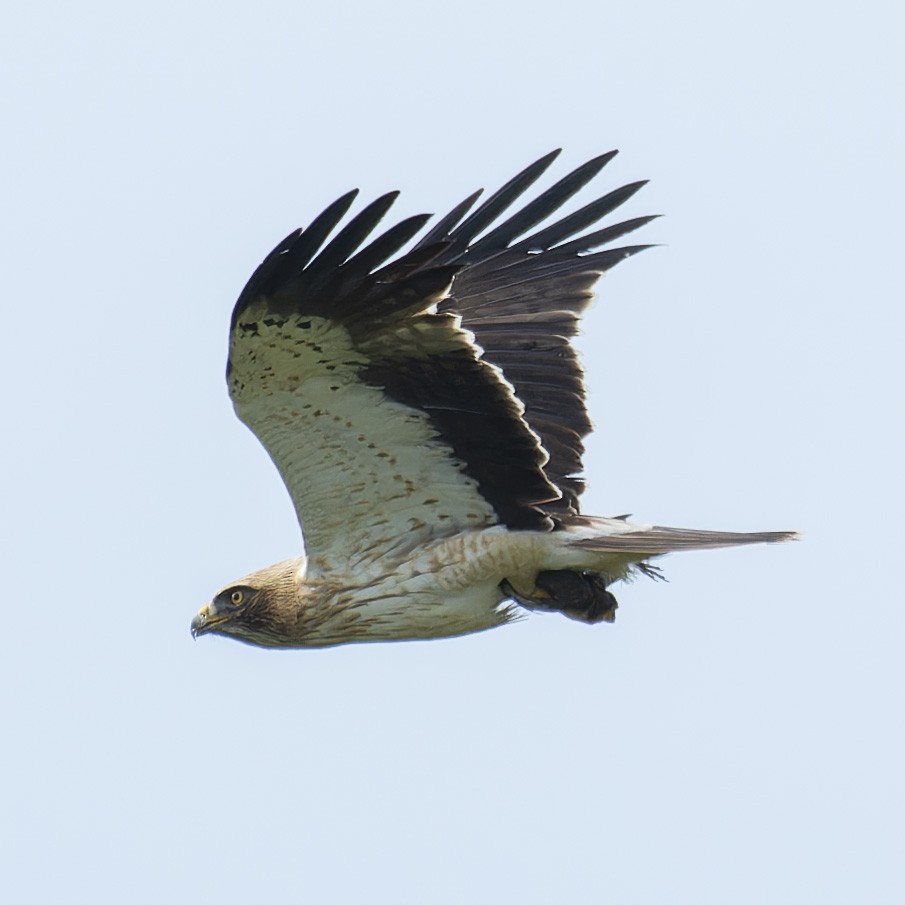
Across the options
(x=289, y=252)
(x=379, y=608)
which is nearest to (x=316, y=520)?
(x=379, y=608)

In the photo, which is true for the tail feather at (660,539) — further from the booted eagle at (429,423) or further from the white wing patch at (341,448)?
the white wing patch at (341,448)

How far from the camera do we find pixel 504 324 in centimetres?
1047

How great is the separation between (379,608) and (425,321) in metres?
1.77

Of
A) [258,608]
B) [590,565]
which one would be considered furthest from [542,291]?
[258,608]

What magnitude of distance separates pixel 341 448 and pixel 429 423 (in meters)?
0.44

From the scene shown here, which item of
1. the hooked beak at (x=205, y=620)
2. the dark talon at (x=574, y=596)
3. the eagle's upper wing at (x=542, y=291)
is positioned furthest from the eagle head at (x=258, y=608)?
the eagle's upper wing at (x=542, y=291)

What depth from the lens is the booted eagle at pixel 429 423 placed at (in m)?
8.18

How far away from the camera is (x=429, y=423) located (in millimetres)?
8812

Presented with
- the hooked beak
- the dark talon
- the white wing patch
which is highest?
the white wing patch

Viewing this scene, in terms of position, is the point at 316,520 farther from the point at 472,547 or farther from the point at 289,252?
the point at 289,252

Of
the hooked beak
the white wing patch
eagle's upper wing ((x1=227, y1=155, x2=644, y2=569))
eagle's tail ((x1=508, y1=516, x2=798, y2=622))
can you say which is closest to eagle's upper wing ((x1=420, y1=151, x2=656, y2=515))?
eagle's upper wing ((x1=227, y1=155, x2=644, y2=569))

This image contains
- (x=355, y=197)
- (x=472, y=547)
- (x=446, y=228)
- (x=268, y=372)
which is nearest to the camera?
(x=355, y=197)

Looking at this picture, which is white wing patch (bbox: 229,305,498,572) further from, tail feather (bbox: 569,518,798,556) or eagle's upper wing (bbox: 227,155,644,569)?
tail feather (bbox: 569,518,798,556)

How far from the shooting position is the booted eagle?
8180 millimetres
